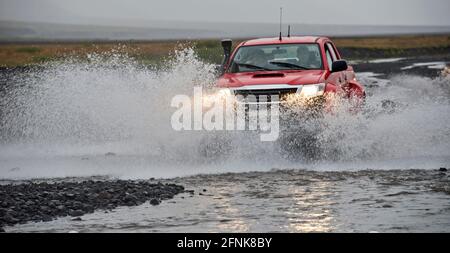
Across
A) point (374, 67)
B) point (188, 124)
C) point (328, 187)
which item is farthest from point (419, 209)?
point (374, 67)

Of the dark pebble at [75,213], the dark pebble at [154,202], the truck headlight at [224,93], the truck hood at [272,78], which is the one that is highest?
the truck hood at [272,78]

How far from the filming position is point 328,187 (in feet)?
44.6

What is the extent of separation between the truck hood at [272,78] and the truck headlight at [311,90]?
0.25ft

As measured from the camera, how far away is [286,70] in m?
16.8

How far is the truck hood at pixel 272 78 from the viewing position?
52.4 feet

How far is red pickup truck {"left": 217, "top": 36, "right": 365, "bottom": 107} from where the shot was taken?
15883mm

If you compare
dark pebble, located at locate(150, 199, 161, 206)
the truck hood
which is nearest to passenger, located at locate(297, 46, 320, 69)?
the truck hood

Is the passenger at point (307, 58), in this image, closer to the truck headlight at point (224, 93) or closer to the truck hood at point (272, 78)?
the truck hood at point (272, 78)

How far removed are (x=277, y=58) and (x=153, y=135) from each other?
2.54m

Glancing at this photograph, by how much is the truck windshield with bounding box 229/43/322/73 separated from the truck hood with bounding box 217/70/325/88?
331 millimetres

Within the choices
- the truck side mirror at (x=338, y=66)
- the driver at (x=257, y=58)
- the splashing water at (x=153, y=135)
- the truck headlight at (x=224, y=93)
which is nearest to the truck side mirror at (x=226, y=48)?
the driver at (x=257, y=58)

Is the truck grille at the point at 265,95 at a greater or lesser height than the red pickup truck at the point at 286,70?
lesser

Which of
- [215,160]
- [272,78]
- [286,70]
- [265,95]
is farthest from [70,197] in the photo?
[286,70]

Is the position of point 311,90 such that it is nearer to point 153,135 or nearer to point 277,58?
point 277,58
